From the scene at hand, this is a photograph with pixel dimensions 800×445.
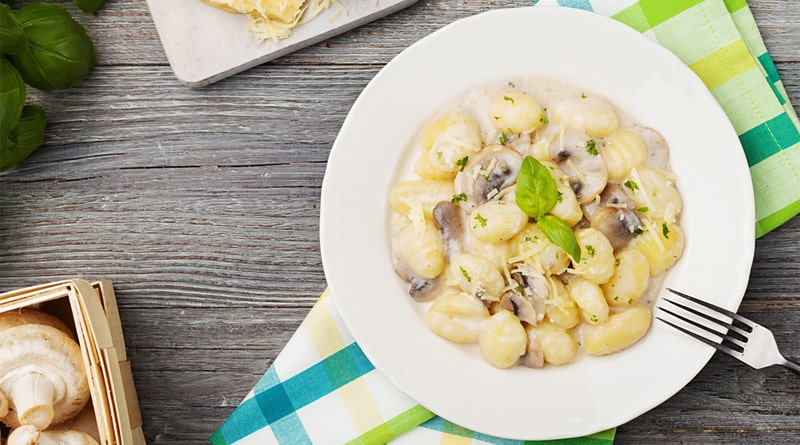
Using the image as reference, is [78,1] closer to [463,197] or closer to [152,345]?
[152,345]

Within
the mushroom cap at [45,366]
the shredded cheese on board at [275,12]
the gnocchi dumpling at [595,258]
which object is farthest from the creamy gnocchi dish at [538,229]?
the mushroom cap at [45,366]

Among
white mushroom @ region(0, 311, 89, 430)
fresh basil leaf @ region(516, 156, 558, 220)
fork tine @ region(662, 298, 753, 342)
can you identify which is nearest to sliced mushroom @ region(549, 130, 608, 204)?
fresh basil leaf @ region(516, 156, 558, 220)

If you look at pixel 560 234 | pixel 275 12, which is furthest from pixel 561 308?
pixel 275 12

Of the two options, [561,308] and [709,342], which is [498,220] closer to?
[561,308]

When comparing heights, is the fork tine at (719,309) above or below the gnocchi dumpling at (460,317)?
above

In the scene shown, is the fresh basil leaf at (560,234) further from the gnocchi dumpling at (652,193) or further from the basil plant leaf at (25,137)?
the basil plant leaf at (25,137)

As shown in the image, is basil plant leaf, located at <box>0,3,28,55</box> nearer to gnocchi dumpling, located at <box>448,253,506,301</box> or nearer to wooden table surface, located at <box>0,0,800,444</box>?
wooden table surface, located at <box>0,0,800,444</box>
